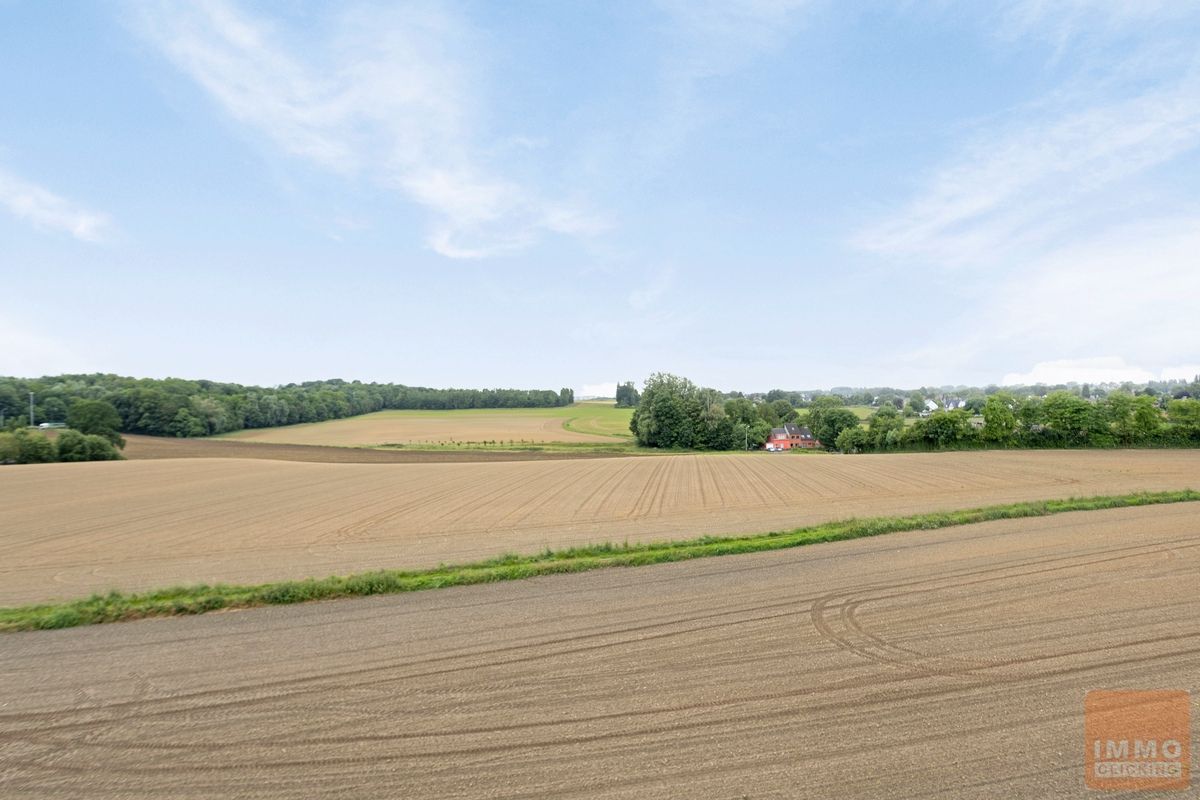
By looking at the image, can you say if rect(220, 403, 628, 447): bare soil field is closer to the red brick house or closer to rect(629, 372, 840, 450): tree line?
rect(629, 372, 840, 450): tree line

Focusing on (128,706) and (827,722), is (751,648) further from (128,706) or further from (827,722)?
(128,706)

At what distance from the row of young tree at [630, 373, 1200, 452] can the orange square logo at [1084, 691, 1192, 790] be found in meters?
62.5

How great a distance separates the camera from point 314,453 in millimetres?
65875

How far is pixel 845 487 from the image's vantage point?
32438mm

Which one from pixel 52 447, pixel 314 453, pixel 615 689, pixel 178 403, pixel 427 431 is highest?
pixel 178 403

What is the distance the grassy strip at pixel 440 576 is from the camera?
1120 centimetres

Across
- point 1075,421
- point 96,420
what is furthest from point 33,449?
point 1075,421

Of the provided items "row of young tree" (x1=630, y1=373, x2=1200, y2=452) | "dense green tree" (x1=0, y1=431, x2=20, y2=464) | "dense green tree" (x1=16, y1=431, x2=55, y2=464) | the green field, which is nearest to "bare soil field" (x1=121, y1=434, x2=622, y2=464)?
"dense green tree" (x1=16, y1=431, x2=55, y2=464)

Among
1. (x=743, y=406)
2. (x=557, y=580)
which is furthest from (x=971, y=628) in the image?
(x=743, y=406)

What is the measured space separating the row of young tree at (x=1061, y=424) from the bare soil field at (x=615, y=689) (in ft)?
182

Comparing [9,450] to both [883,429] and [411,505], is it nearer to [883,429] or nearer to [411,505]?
[411,505]

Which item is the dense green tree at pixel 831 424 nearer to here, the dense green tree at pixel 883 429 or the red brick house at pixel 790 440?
the red brick house at pixel 790 440

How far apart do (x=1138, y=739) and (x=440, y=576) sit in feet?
39.9

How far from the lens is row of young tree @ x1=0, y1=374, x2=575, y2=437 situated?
3226 inches
